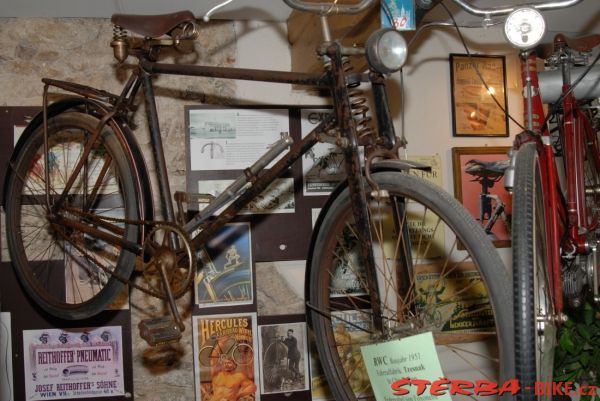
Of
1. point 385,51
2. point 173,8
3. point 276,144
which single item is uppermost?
point 173,8

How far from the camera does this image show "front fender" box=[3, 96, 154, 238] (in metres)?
1.25

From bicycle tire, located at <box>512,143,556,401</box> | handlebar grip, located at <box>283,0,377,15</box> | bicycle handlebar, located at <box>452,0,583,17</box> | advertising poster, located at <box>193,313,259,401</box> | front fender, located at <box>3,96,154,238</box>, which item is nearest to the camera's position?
bicycle tire, located at <box>512,143,556,401</box>

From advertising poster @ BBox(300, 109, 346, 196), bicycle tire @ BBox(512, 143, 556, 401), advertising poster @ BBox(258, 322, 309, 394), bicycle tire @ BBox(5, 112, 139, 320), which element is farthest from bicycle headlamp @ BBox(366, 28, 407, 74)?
advertising poster @ BBox(258, 322, 309, 394)

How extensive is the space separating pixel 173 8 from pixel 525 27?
80 centimetres

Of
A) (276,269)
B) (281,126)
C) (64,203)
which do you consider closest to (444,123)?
(281,126)

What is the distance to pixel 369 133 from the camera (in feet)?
3.28

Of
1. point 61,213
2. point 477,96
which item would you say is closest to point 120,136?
point 61,213

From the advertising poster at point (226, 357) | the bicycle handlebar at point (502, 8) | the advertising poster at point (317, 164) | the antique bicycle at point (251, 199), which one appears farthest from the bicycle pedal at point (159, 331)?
the bicycle handlebar at point (502, 8)

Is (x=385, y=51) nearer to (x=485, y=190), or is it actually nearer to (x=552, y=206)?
(x=552, y=206)

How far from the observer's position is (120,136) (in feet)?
4.14

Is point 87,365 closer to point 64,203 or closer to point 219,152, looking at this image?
point 64,203

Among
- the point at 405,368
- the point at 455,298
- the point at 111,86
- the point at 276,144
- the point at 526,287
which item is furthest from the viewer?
the point at 455,298

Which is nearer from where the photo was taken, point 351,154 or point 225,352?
point 351,154

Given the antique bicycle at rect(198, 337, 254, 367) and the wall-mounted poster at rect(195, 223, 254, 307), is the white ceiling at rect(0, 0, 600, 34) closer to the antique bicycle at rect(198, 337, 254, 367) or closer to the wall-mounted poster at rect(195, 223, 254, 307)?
the wall-mounted poster at rect(195, 223, 254, 307)
